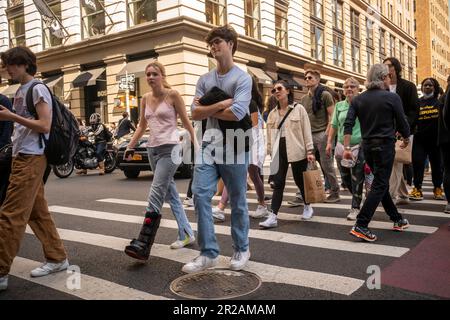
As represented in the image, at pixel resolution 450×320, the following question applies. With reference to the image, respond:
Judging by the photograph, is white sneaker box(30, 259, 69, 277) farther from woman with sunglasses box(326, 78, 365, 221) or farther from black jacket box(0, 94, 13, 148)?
woman with sunglasses box(326, 78, 365, 221)

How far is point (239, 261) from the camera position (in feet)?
12.8

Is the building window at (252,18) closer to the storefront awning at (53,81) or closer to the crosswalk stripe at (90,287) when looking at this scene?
the storefront awning at (53,81)

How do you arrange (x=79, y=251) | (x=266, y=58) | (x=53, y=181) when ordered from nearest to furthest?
(x=79, y=251), (x=53, y=181), (x=266, y=58)

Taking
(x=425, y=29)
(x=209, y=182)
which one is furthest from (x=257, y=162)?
(x=425, y=29)

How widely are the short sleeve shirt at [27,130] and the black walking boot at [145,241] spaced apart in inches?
44.3

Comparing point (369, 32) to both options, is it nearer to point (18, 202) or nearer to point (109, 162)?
point (109, 162)

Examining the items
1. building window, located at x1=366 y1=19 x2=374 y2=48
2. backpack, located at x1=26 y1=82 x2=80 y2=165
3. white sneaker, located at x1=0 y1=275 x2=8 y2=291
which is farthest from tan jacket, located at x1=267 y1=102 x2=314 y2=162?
building window, located at x1=366 y1=19 x2=374 y2=48

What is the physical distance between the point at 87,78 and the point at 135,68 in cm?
334

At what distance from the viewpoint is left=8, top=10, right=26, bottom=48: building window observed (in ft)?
86.8

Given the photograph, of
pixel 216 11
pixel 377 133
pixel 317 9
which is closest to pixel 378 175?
pixel 377 133

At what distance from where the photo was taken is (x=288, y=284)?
3.48 metres

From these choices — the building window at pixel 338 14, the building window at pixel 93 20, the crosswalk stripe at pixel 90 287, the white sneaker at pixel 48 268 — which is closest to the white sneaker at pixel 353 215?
the crosswalk stripe at pixel 90 287
